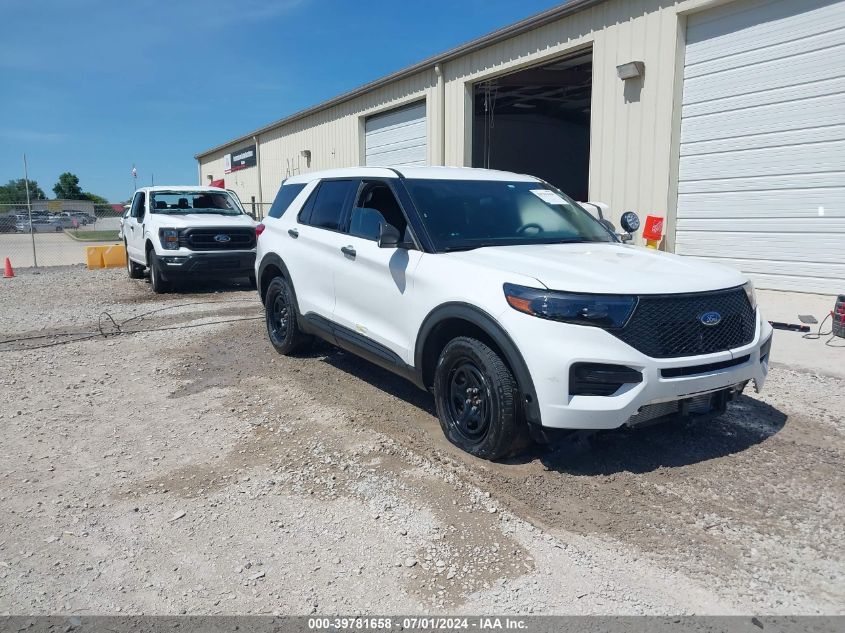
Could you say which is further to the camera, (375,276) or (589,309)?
(375,276)

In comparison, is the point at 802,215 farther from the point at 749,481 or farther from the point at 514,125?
the point at 514,125

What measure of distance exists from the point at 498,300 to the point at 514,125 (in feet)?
58.1

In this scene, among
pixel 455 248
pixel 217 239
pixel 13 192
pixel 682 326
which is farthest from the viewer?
pixel 13 192

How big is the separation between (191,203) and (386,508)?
36.0 ft

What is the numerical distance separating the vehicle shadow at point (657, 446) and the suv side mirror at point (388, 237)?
1707 millimetres

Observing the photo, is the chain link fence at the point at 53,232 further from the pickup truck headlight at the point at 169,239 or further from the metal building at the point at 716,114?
the metal building at the point at 716,114

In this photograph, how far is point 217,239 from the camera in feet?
39.6

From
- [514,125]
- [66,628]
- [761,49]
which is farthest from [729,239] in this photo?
[514,125]

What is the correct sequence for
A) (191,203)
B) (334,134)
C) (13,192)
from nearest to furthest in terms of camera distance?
1. (191,203)
2. (334,134)
3. (13,192)

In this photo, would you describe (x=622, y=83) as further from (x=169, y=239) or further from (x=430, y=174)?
(x=169, y=239)

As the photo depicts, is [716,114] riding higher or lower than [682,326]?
higher

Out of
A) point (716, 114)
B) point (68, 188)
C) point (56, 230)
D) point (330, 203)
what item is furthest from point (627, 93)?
point (68, 188)

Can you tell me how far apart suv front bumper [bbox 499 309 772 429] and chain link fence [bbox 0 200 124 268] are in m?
18.0

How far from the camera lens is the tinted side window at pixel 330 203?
5.86m
